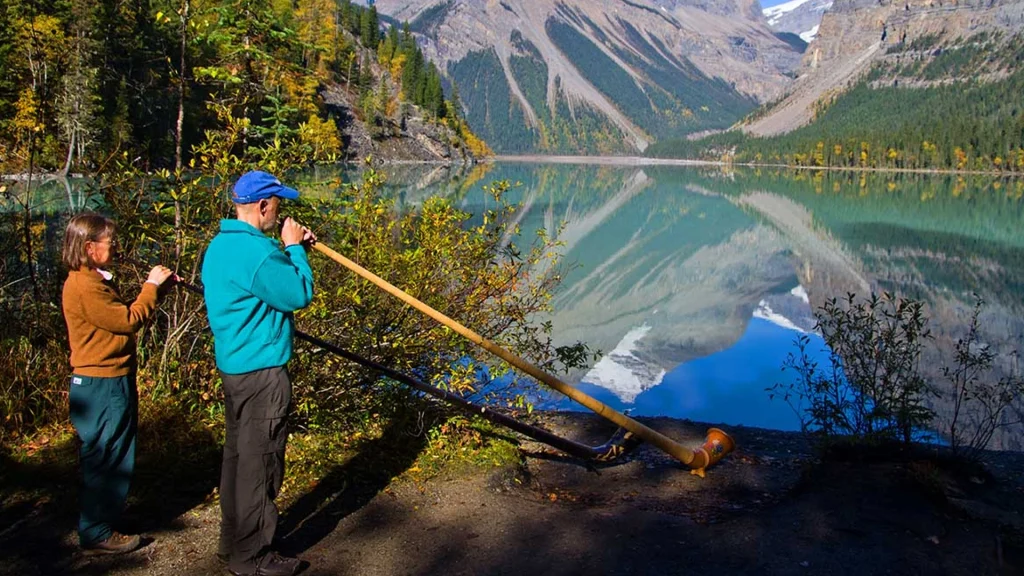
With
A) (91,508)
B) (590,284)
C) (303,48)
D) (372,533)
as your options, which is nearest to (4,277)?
(303,48)

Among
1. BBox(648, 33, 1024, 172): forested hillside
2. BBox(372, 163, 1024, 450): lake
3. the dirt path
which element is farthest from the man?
BBox(648, 33, 1024, 172): forested hillside

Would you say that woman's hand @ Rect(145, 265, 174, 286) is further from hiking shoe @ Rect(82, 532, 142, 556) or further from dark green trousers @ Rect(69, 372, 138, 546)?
hiking shoe @ Rect(82, 532, 142, 556)

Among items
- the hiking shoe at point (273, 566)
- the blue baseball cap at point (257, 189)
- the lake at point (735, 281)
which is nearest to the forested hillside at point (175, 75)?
the lake at point (735, 281)

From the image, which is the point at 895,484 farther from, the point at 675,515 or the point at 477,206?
the point at 477,206

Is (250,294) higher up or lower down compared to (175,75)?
lower down

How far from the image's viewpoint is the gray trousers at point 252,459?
4.16 meters

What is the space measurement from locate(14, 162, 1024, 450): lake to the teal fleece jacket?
3284 millimetres

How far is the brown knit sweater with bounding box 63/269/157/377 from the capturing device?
424 centimetres

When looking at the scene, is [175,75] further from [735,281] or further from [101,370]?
[735,281]

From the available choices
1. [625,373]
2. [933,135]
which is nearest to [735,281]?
[625,373]

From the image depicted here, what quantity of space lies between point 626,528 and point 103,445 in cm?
358

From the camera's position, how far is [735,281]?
98.7 feet

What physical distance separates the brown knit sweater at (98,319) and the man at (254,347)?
0.50 metres

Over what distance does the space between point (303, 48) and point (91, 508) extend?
177 inches
